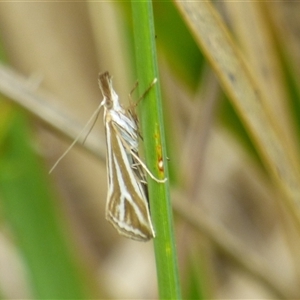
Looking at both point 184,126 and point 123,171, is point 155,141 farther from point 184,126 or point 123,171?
point 184,126

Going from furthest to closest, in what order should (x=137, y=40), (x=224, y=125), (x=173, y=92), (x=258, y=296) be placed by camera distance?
(x=258, y=296)
(x=173, y=92)
(x=224, y=125)
(x=137, y=40)

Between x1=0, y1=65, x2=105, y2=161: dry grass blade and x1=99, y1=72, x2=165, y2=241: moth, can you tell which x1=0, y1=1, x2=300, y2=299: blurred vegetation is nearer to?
x1=0, y1=65, x2=105, y2=161: dry grass blade

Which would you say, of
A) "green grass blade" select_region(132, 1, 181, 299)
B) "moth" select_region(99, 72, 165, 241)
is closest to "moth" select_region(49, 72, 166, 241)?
"moth" select_region(99, 72, 165, 241)

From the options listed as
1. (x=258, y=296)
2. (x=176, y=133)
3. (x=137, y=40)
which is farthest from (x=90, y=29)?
(x=137, y=40)

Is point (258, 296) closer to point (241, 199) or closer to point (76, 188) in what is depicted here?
point (241, 199)

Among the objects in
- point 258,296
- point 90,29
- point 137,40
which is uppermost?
point 90,29

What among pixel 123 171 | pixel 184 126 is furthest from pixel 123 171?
pixel 184 126
